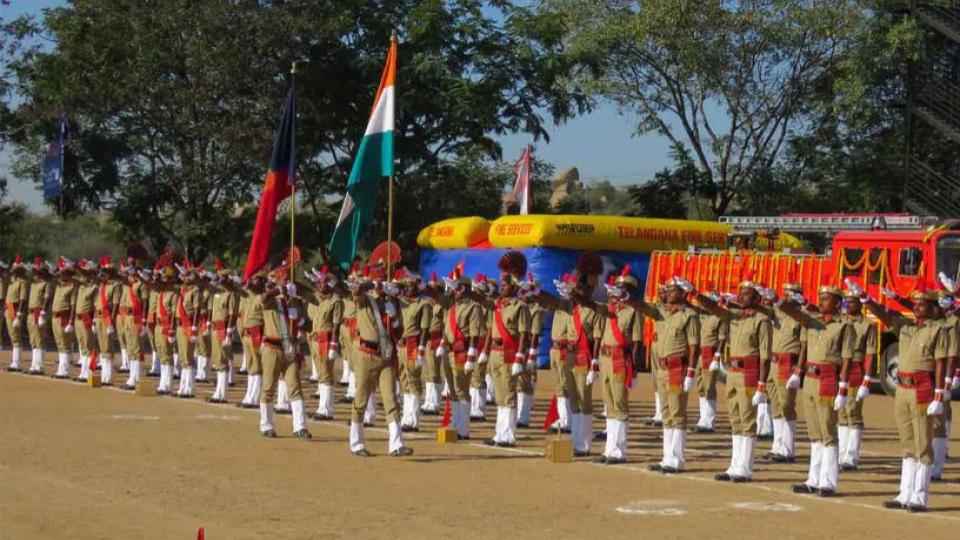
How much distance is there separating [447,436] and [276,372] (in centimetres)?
214

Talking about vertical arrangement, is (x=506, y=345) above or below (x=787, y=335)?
below

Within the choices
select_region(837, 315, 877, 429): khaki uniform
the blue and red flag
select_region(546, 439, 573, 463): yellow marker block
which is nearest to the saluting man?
select_region(837, 315, 877, 429): khaki uniform

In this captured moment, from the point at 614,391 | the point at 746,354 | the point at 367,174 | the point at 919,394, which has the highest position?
the point at 367,174

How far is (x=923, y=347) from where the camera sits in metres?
13.0

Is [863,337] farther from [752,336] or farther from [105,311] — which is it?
[105,311]

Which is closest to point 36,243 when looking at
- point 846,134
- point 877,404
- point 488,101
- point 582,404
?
point 488,101

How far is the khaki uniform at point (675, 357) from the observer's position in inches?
585

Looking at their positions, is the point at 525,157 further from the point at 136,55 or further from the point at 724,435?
the point at 724,435

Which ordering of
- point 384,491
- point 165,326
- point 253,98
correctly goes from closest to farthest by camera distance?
point 384,491 → point 165,326 → point 253,98

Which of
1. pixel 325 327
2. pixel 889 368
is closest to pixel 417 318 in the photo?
pixel 325 327

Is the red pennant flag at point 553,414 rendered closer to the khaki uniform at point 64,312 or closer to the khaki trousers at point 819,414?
the khaki trousers at point 819,414

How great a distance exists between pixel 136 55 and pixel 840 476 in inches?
961

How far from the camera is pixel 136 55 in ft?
115

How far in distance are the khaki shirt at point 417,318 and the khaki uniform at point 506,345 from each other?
2.98ft
